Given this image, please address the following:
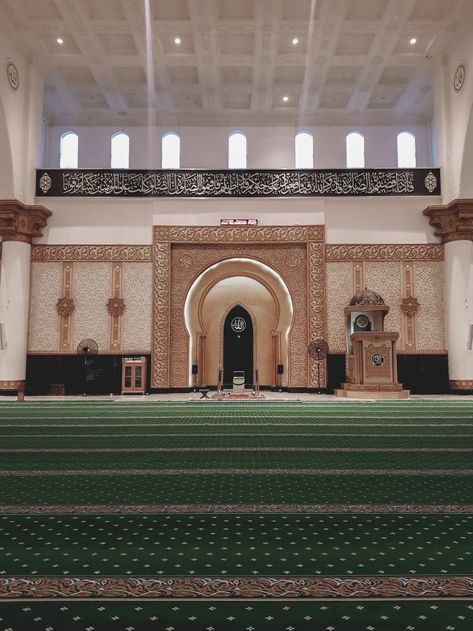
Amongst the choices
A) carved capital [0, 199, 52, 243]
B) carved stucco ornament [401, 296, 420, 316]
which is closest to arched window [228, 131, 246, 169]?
carved capital [0, 199, 52, 243]

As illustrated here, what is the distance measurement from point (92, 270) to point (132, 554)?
9.94m

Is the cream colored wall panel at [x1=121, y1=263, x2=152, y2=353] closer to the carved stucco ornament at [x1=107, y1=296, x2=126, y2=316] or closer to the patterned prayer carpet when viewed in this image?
the carved stucco ornament at [x1=107, y1=296, x2=126, y2=316]

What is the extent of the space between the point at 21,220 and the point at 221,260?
12.5 ft

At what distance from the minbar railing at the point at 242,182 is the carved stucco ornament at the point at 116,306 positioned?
208 centimetres

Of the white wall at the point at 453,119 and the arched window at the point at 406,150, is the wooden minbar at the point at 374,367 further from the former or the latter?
the arched window at the point at 406,150

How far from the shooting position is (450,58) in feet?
34.7

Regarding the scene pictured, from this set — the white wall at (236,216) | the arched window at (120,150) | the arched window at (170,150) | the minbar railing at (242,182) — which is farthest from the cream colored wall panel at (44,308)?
the arched window at (170,150)

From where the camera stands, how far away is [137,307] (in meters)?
10.9

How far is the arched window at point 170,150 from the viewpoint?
41.8 feet

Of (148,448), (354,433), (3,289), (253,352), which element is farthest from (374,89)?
(148,448)

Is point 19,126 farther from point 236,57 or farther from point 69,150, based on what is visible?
point 236,57

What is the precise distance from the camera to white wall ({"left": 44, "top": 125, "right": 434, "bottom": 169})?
12.7 m

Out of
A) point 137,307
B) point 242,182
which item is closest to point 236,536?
point 137,307

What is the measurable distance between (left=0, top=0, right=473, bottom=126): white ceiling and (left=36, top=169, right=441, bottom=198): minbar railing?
6.94 feet
